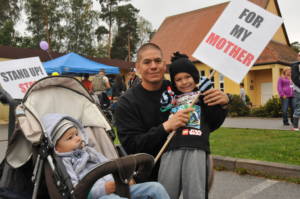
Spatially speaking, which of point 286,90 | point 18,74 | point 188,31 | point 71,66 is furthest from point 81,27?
point 18,74

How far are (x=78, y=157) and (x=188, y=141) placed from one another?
3.01 feet

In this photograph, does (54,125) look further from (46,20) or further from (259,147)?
(46,20)

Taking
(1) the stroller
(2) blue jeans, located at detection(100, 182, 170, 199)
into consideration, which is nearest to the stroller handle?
(1) the stroller

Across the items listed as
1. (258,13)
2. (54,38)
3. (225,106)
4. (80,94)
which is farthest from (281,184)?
(54,38)

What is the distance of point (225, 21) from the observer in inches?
107

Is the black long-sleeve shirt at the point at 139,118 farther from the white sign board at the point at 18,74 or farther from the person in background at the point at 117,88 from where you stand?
the person in background at the point at 117,88

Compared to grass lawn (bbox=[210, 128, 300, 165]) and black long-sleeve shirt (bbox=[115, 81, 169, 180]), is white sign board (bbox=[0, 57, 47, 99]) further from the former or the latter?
grass lawn (bbox=[210, 128, 300, 165])

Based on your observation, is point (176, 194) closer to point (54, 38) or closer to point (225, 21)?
point (225, 21)

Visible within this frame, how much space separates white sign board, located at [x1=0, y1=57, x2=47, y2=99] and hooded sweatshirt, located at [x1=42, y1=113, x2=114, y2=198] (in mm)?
898

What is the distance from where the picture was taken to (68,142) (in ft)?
8.21

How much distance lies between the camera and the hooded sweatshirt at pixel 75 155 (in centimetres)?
230

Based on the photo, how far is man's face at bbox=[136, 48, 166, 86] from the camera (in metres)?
2.73

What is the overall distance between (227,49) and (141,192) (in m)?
1.45

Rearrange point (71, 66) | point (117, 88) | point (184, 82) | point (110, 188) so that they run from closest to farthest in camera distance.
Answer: point (110, 188)
point (184, 82)
point (117, 88)
point (71, 66)
